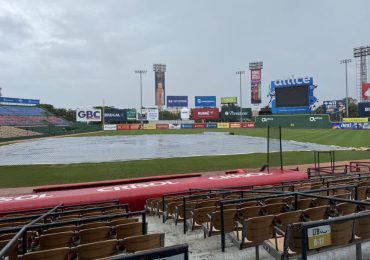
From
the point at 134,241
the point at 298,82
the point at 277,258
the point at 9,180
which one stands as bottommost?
the point at 9,180

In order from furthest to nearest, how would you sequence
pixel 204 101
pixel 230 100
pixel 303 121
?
pixel 230 100 < pixel 204 101 < pixel 303 121

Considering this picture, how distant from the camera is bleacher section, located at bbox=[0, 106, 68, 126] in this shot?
87.2 metres

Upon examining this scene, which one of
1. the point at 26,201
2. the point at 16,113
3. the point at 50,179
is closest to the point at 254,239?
the point at 26,201

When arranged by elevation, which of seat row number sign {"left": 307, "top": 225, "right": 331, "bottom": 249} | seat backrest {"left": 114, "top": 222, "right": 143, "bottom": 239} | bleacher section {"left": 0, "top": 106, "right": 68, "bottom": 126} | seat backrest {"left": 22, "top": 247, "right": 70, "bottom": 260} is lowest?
seat backrest {"left": 114, "top": 222, "right": 143, "bottom": 239}

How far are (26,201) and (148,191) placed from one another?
13.9 ft

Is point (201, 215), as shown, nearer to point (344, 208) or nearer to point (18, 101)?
point (344, 208)

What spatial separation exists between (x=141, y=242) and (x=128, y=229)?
1.00 metres

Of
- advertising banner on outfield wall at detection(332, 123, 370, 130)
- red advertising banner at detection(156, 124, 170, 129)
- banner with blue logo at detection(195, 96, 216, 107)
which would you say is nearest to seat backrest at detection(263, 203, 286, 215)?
advertising banner on outfield wall at detection(332, 123, 370, 130)

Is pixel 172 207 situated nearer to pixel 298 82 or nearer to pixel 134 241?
pixel 134 241

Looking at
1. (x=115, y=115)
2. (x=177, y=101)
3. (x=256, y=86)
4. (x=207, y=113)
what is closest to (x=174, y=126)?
(x=177, y=101)

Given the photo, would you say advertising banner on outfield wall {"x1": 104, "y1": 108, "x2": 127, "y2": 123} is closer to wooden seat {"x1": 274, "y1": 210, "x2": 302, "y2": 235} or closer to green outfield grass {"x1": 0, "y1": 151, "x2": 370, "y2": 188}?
green outfield grass {"x1": 0, "y1": 151, "x2": 370, "y2": 188}

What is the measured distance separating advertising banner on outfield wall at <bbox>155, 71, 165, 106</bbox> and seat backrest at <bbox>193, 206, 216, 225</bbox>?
111 meters

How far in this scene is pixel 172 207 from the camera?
9.05 metres

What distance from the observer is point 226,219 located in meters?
6.23
